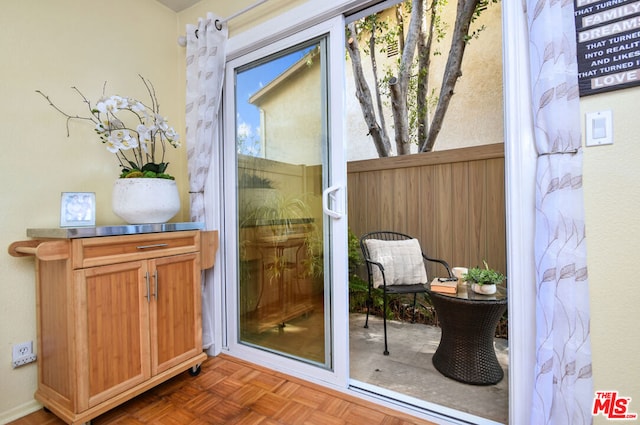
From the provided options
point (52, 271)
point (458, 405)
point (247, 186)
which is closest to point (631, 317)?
point (458, 405)

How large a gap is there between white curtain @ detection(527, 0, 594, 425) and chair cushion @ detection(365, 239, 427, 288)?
1360 mm

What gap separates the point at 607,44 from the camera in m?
1.05

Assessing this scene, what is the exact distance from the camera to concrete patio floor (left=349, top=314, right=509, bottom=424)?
1577mm

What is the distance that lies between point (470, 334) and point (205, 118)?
85.4 inches

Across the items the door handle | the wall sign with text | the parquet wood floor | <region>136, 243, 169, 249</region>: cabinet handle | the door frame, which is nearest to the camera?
the wall sign with text

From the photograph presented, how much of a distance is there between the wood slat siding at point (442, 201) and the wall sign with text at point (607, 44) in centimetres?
142

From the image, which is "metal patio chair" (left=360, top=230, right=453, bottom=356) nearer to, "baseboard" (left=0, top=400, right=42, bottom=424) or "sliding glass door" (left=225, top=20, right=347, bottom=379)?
"sliding glass door" (left=225, top=20, right=347, bottom=379)

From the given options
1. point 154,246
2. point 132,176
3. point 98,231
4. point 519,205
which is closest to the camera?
point 519,205

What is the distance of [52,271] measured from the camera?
1.45 m

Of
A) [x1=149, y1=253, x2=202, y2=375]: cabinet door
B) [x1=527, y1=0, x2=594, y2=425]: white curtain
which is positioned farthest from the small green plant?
[x1=149, y1=253, x2=202, y2=375]: cabinet door

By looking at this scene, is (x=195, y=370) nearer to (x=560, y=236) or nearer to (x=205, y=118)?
(x=205, y=118)

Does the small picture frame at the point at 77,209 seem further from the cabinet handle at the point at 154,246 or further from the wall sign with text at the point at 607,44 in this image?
the wall sign with text at the point at 607,44

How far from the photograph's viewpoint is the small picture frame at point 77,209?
1630 mm

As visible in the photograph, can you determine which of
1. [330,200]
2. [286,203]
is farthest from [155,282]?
[330,200]
